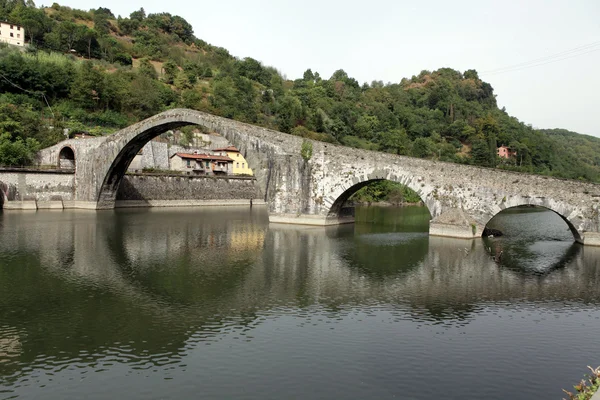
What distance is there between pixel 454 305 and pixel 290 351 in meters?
5.84

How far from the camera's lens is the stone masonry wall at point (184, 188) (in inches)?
1773

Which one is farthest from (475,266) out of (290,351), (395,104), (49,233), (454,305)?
(395,104)

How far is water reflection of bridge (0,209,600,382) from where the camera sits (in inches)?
449

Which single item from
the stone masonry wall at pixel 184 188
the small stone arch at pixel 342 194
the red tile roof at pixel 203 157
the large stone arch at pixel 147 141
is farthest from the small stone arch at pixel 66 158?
the small stone arch at pixel 342 194

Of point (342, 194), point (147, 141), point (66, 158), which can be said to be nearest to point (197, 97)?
point (66, 158)

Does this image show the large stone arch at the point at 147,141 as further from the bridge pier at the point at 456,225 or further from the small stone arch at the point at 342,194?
the bridge pier at the point at 456,225

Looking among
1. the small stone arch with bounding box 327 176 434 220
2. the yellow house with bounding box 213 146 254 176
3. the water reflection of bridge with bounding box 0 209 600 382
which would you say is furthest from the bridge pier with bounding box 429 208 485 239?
the yellow house with bounding box 213 146 254 176

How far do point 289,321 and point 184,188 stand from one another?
38724mm

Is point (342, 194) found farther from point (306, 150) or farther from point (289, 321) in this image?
point (289, 321)

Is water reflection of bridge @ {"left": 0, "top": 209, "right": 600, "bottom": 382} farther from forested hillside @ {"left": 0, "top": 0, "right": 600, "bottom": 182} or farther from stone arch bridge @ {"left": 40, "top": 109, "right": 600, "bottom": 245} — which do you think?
forested hillside @ {"left": 0, "top": 0, "right": 600, "bottom": 182}

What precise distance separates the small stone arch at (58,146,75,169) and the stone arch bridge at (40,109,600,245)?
19.9 feet

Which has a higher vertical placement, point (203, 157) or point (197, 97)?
point (197, 97)

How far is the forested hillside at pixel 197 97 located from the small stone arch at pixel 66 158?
7.62ft

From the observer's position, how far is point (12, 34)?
7406 cm
